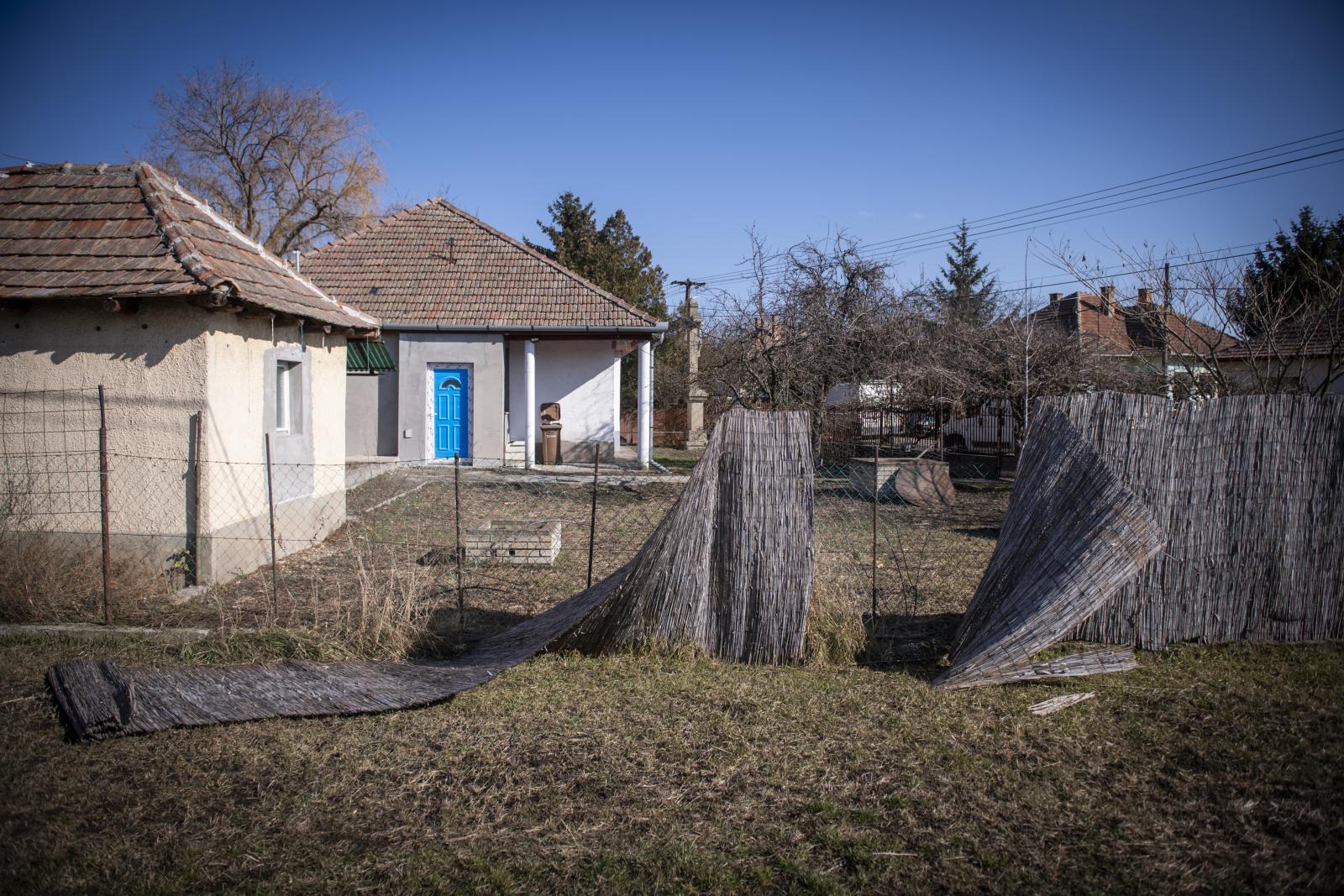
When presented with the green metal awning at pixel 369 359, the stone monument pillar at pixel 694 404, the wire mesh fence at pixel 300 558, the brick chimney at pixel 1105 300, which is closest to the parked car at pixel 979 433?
the brick chimney at pixel 1105 300

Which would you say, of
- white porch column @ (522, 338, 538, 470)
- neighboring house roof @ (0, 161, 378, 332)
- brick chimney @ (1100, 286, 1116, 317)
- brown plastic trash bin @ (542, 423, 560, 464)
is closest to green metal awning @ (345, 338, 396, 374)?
white porch column @ (522, 338, 538, 470)

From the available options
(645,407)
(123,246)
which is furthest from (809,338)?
(123,246)

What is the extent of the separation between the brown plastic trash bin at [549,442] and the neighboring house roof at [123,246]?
9.00m

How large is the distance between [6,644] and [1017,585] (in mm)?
6928

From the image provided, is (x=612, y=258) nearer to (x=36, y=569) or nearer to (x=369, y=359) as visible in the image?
(x=369, y=359)

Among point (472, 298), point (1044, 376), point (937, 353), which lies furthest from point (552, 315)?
point (1044, 376)

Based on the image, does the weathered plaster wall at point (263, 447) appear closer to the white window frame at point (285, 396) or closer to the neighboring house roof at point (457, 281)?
the white window frame at point (285, 396)

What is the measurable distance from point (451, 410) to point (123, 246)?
10.1 m

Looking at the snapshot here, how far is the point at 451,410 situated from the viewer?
59.0 ft

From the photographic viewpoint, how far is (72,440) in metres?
7.60

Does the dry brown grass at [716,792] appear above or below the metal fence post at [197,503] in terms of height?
below

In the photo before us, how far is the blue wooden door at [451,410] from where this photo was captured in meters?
17.9

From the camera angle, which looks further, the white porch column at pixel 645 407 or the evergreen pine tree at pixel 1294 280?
the white porch column at pixel 645 407

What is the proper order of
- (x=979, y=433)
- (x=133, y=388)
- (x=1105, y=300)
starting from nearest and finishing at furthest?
(x=133, y=388)
(x=1105, y=300)
(x=979, y=433)
